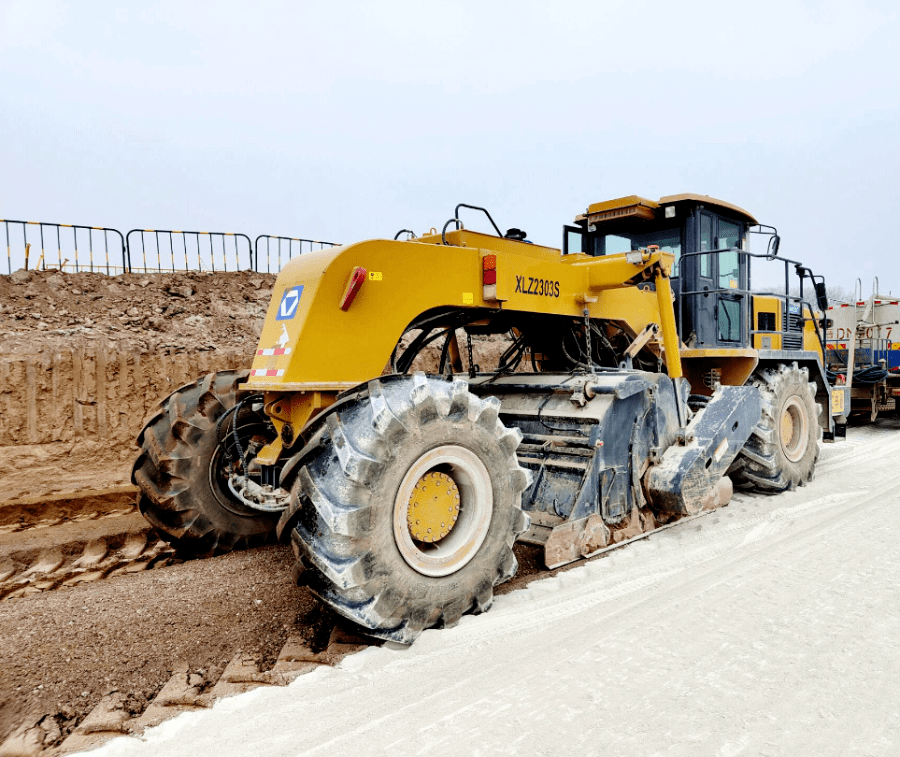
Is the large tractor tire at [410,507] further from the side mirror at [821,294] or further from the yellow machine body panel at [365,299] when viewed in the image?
the side mirror at [821,294]

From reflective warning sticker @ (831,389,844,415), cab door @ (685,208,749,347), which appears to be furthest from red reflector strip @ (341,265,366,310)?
reflective warning sticker @ (831,389,844,415)

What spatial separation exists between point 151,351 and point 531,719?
8.45 meters

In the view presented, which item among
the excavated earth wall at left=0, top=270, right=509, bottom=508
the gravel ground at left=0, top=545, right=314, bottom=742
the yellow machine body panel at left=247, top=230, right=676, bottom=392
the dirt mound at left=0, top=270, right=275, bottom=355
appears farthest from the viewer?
the dirt mound at left=0, top=270, right=275, bottom=355

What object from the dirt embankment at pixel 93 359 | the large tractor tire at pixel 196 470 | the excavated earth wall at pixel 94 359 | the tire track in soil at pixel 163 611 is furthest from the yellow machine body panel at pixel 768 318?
the dirt embankment at pixel 93 359

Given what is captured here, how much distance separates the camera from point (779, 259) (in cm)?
708

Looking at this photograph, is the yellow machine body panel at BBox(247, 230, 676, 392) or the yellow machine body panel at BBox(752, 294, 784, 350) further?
the yellow machine body panel at BBox(752, 294, 784, 350)

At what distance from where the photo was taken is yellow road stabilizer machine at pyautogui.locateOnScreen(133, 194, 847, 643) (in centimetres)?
327

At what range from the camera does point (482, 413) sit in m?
3.68

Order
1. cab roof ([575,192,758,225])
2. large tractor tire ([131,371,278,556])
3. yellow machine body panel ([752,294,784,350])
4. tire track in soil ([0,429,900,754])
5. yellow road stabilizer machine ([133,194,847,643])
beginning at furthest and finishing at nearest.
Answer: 1. yellow machine body panel ([752,294,784,350])
2. cab roof ([575,192,758,225])
3. large tractor tire ([131,371,278,556])
4. yellow road stabilizer machine ([133,194,847,643])
5. tire track in soil ([0,429,900,754])

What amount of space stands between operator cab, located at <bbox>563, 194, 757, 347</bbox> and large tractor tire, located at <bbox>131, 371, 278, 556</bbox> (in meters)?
4.12

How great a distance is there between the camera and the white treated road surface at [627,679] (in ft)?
8.39

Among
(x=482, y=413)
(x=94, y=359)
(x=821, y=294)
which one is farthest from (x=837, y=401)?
(x=94, y=359)

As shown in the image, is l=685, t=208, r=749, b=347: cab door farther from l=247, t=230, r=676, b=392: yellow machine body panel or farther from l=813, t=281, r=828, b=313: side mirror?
l=247, t=230, r=676, b=392: yellow machine body panel

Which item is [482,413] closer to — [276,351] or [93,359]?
[276,351]
